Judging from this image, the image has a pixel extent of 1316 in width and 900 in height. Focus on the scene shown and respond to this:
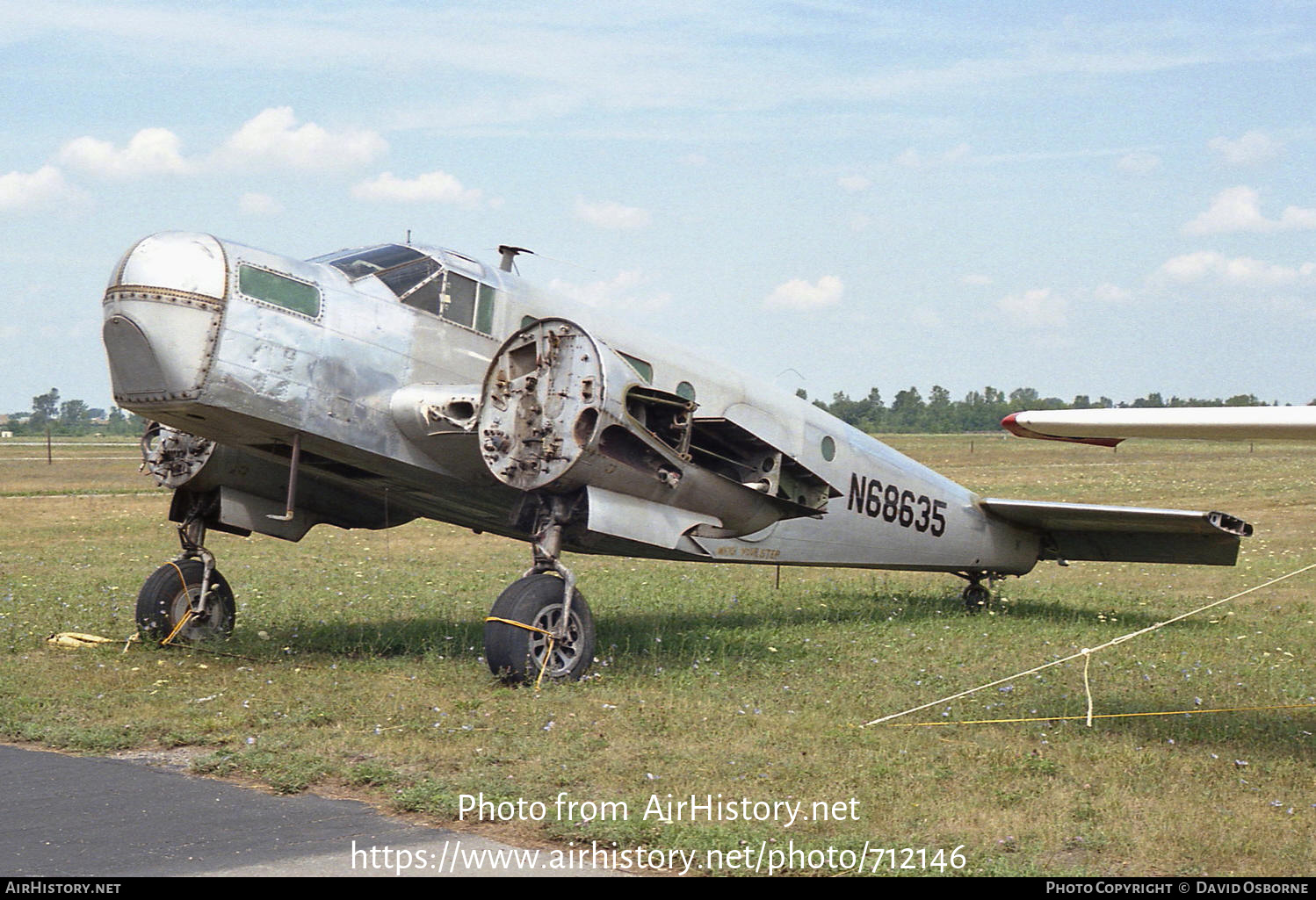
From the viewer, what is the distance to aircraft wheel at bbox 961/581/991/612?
15.1m

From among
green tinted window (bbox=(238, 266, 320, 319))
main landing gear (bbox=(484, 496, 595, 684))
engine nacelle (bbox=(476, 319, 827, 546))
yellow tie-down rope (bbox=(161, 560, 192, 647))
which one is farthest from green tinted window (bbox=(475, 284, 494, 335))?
yellow tie-down rope (bbox=(161, 560, 192, 647))

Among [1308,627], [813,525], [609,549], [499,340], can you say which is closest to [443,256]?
[499,340]

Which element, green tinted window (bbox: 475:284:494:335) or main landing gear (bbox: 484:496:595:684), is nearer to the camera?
main landing gear (bbox: 484:496:595:684)

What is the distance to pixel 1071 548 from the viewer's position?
1492 centimetres

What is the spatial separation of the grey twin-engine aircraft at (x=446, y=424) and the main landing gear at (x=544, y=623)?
0.6 inches

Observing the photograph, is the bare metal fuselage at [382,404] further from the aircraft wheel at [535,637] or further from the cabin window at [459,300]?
the aircraft wheel at [535,637]

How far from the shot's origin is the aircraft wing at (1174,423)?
24.3ft

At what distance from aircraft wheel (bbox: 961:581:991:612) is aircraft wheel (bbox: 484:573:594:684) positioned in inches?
246

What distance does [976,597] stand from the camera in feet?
49.9

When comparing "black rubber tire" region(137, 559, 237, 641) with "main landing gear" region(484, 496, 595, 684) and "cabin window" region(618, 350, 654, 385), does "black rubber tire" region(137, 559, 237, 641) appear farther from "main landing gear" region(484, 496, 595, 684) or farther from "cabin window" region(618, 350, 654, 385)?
"cabin window" region(618, 350, 654, 385)

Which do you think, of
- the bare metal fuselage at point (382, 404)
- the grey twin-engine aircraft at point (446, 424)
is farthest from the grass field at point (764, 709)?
the bare metal fuselage at point (382, 404)

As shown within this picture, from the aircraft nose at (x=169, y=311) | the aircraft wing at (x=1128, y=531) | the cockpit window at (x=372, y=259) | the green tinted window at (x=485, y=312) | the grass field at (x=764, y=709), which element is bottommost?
the grass field at (x=764, y=709)

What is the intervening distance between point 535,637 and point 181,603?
4.05 meters

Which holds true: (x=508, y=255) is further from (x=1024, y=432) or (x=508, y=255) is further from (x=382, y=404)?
(x=1024, y=432)
